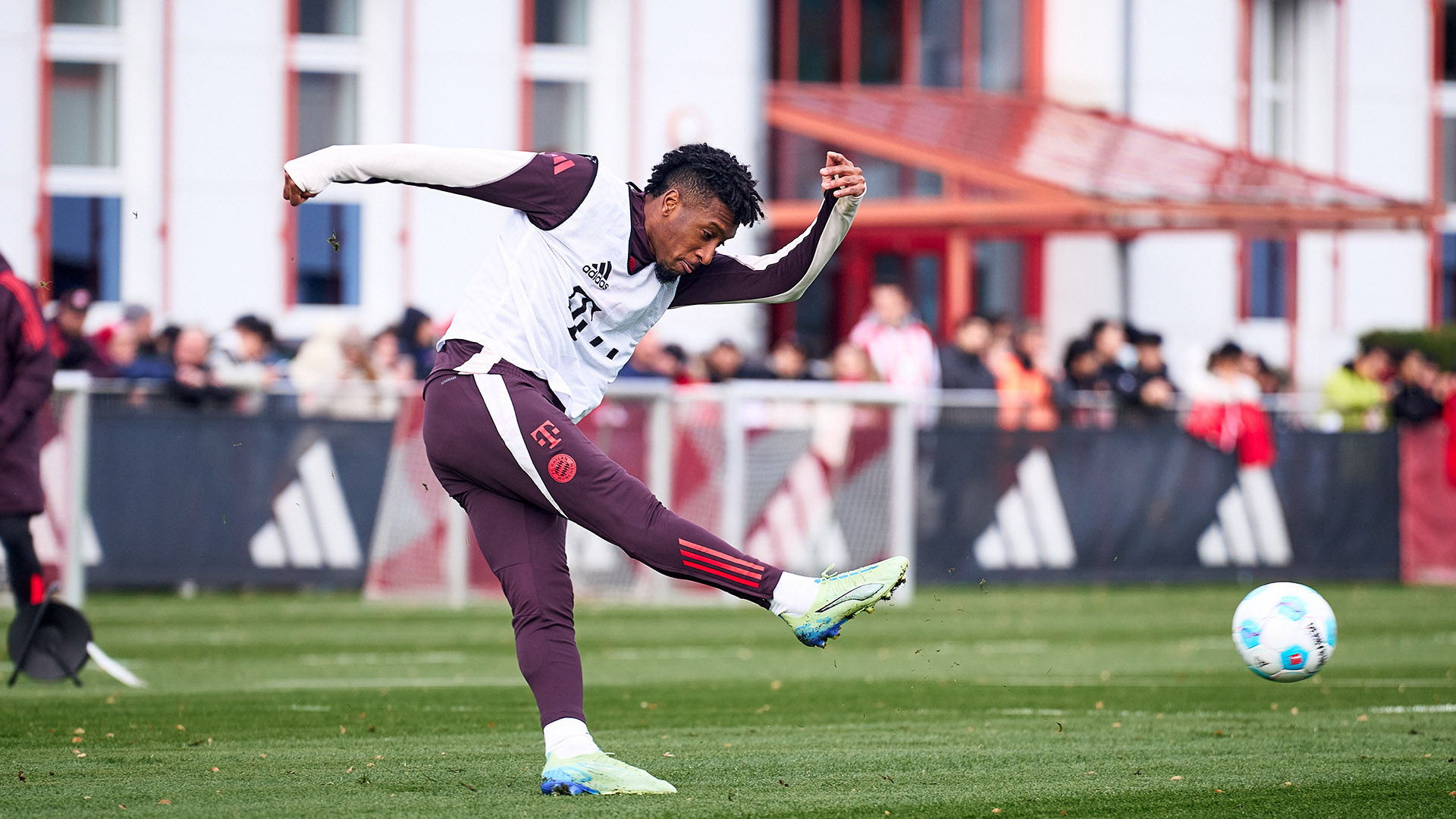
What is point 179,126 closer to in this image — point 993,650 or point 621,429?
point 621,429

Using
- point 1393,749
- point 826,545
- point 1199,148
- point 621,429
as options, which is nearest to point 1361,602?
point 826,545

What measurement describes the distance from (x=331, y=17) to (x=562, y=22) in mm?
2838

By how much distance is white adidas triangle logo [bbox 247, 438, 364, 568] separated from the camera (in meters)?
14.3

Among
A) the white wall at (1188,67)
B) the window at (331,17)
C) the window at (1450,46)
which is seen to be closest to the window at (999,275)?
the white wall at (1188,67)

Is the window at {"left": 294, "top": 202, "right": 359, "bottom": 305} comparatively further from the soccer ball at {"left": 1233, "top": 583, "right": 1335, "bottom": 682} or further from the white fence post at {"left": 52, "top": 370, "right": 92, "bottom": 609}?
the soccer ball at {"left": 1233, "top": 583, "right": 1335, "bottom": 682}

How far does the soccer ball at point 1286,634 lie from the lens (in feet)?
21.9

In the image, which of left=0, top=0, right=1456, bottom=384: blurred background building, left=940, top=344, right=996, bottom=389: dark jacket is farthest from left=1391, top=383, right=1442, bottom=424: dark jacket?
left=940, top=344, right=996, bottom=389: dark jacket

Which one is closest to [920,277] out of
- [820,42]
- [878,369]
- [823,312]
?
[823,312]

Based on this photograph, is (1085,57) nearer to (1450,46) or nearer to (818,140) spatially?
(818,140)

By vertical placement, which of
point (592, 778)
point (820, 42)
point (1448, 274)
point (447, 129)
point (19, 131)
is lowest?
point (592, 778)

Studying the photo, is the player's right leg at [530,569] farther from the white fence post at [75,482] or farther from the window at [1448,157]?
the window at [1448,157]

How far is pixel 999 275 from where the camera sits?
25141mm

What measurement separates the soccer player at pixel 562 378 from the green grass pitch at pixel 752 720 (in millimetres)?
526

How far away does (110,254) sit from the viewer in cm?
2142
